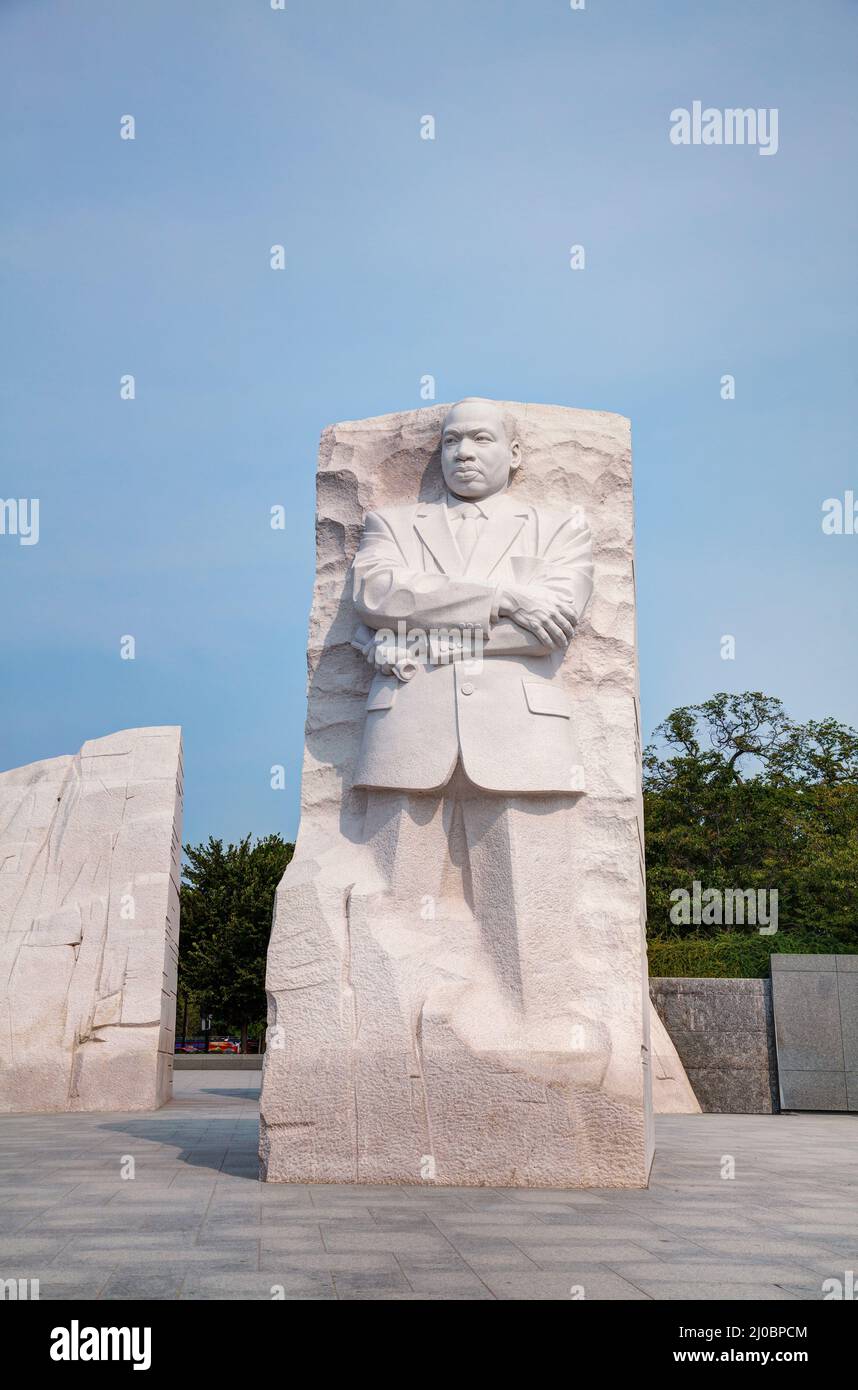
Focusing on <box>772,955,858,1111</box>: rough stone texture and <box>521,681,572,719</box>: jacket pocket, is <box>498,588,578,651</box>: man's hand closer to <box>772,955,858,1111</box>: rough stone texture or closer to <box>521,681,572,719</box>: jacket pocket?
<box>521,681,572,719</box>: jacket pocket

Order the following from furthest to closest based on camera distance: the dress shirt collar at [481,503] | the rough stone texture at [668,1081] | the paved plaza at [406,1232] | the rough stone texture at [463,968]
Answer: the rough stone texture at [668,1081] < the dress shirt collar at [481,503] < the rough stone texture at [463,968] < the paved plaza at [406,1232]

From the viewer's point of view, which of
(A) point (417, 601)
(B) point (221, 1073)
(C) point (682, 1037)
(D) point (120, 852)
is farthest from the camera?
(B) point (221, 1073)

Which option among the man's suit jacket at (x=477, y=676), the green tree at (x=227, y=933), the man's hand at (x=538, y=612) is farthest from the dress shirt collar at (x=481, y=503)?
the green tree at (x=227, y=933)

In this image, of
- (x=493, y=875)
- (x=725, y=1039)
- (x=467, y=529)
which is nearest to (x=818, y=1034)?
(x=725, y=1039)

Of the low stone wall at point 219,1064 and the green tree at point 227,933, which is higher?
the green tree at point 227,933

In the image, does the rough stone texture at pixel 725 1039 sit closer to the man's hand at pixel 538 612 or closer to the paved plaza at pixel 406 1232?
the paved plaza at pixel 406 1232

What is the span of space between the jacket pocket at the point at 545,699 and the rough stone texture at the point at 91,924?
20.7 ft

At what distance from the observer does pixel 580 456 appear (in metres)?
7.23

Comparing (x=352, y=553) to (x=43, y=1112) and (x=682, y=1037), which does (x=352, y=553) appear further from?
(x=682, y=1037)

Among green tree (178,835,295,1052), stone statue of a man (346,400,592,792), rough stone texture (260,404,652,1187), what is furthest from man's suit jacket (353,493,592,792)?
green tree (178,835,295,1052)

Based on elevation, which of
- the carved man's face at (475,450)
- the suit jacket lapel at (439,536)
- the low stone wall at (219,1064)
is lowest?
the low stone wall at (219,1064)

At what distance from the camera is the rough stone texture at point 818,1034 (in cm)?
1277
